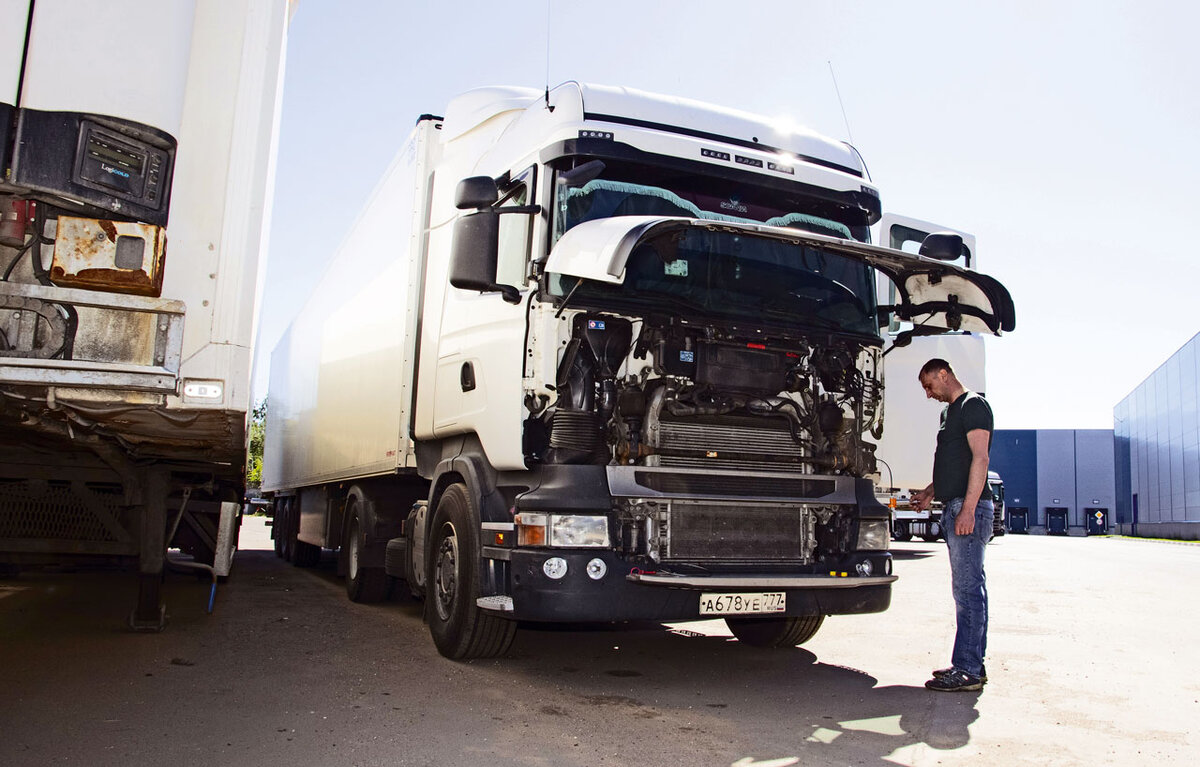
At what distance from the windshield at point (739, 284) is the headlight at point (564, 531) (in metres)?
1.19

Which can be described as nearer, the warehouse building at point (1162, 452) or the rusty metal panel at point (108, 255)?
the rusty metal panel at point (108, 255)

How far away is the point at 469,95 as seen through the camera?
746 centimetres

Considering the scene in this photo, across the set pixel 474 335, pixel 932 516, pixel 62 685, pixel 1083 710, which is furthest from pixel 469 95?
pixel 932 516

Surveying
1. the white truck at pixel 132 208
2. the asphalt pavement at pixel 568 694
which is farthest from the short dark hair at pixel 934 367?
the white truck at pixel 132 208

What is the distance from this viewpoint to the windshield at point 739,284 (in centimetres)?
556

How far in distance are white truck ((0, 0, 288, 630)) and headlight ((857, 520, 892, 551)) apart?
3.61 metres

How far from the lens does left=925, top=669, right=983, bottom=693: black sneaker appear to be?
5.79 m

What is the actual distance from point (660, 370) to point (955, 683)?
253cm

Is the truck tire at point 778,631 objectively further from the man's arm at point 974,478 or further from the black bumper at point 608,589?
the black bumper at point 608,589

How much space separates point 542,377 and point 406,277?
8.44 feet

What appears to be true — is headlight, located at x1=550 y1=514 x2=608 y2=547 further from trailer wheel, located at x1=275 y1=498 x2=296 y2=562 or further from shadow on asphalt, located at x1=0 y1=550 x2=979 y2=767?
trailer wheel, located at x1=275 y1=498 x2=296 y2=562

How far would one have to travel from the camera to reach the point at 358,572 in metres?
9.05

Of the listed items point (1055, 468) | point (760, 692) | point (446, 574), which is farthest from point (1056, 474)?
point (446, 574)

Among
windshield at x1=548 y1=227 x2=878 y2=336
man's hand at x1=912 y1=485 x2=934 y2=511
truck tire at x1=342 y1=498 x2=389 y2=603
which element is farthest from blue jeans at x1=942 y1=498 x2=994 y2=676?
truck tire at x1=342 y1=498 x2=389 y2=603
